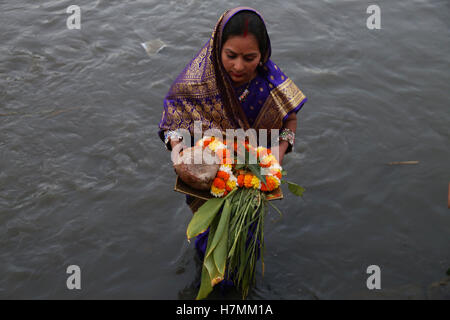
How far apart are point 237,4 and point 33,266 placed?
533 centimetres

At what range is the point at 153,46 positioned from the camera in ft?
23.4

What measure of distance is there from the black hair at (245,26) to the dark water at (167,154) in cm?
207

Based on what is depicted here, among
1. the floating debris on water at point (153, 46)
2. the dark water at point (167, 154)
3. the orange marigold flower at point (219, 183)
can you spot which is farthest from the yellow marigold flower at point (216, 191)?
the floating debris on water at point (153, 46)

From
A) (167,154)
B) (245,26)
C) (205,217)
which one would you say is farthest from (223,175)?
(167,154)

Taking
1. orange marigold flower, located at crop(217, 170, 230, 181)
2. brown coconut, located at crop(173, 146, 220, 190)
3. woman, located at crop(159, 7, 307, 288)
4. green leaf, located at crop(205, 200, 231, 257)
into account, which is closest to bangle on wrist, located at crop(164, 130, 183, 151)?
woman, located at crop(159, 7, 307, 288)

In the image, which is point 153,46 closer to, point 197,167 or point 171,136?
point 171,136

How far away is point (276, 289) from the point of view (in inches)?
161

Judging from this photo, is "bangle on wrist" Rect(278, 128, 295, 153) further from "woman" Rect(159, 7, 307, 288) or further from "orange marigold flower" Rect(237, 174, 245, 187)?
"orange marigold flower" Rect(237, 174, 245, 187)

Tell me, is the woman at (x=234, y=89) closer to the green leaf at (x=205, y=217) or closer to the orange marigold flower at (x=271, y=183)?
the orange marigold flower at (x=271, y=183)

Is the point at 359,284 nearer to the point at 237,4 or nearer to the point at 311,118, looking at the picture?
the point at 311,118

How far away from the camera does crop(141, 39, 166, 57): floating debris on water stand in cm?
706

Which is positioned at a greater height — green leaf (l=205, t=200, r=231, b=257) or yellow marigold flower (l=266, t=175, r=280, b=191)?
yellow marigold flower (l=266, t=175, r=280, b=191)
